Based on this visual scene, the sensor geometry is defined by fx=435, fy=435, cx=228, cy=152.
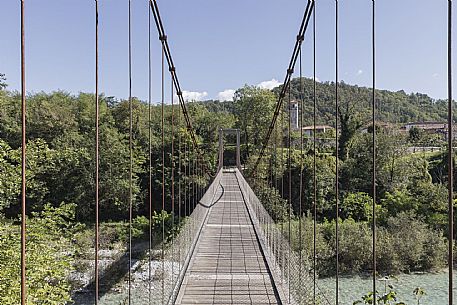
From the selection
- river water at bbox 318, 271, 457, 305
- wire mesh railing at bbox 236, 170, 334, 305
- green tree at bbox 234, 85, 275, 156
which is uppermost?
green tree at bbox 234, 85, 275, 156

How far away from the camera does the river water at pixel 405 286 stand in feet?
31.3

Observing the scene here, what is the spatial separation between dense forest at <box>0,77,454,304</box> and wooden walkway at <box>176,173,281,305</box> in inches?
122

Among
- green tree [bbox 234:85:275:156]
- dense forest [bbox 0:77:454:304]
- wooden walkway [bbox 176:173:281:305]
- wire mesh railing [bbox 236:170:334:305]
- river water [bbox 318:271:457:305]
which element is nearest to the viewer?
wire mesh railing [bbox 236:170:334:305]

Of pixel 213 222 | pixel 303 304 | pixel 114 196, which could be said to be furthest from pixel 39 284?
pixel 114 196

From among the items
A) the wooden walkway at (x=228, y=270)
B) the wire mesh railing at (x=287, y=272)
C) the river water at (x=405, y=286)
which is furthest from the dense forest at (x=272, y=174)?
the wire mesh railing at (x=287, y=272)

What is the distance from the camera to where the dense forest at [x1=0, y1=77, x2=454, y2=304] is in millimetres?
12586

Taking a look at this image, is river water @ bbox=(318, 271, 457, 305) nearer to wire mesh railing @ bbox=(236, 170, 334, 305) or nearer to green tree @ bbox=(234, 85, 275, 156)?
wire mesh railing @ bbox=(236, 170, 334, 305)

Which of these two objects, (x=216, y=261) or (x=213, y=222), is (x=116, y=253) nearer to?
(x=213, y=222)

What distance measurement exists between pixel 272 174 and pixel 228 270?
7.84 m

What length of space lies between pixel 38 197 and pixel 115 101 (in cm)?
1061

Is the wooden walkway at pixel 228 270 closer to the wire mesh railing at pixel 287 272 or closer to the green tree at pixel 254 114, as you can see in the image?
A: the wire mesh railing at pixel 287 272

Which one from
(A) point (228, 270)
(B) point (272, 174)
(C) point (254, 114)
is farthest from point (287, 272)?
(C) point (254, 114)

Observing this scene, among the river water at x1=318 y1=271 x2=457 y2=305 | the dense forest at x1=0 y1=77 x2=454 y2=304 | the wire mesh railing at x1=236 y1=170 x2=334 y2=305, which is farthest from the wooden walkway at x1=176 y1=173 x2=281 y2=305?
the river water at x1=318 y1=271 x2=457 y2=305

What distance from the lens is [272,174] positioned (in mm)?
12414
